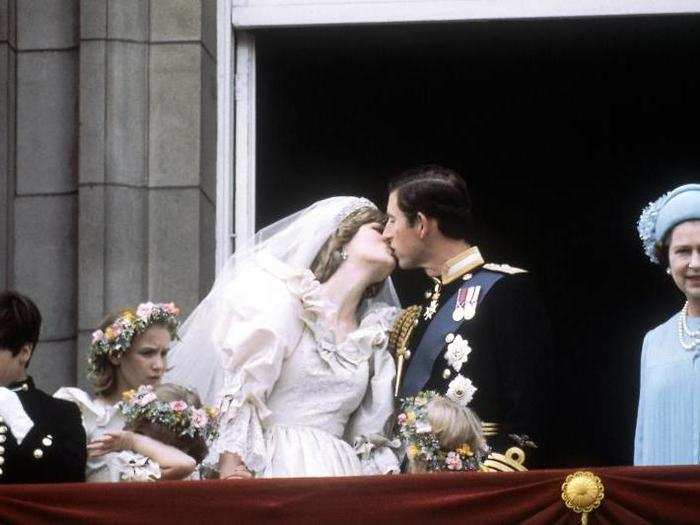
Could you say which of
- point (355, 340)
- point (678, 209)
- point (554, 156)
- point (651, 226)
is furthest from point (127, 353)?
point (554, 156)

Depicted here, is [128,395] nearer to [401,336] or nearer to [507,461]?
[401,336]

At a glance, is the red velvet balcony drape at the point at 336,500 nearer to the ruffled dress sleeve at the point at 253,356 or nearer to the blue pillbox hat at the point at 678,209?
the ruffled dress sleeve at the point at 253,356

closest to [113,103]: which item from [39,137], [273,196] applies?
[39,137]

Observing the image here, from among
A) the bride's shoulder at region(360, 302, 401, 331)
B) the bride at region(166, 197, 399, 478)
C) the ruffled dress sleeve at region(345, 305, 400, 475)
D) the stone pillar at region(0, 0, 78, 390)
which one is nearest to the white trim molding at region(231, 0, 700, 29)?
the stone pillar at region(0, 0, 78, 390)

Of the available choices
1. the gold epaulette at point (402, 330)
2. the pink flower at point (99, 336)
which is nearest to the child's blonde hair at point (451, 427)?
the gold epaulette at point (402, 330)

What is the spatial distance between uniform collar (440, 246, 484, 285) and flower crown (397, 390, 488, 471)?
0.76m

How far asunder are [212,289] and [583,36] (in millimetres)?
3318

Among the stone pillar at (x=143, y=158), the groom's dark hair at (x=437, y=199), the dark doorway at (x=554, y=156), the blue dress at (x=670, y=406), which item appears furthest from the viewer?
the dark doorway at (x=554, y=156)

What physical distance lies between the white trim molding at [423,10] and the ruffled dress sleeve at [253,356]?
6.15ft

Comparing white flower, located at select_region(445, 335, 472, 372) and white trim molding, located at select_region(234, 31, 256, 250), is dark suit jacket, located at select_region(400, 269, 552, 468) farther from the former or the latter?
white trim molding, located at select_region(234, 31, 256, 250)

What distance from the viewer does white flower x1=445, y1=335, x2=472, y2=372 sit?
26.3 feet

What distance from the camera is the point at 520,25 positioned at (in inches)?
393

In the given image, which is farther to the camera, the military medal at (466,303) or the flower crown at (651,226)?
the military medal at (466,303)

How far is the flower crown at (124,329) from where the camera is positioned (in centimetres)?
815
